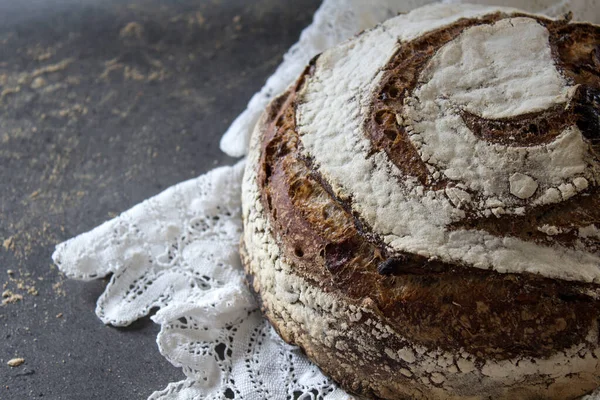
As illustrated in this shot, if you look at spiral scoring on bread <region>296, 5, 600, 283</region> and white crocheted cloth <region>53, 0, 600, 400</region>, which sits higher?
spiral scoring on bread <region>296, 5, 600, 283</region>

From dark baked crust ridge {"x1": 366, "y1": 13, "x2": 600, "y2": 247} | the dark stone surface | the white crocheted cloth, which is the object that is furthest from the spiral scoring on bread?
the dark stone surface

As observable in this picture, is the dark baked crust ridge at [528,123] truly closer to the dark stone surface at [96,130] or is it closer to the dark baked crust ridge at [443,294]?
the dark baked crust ridge at [443,294]

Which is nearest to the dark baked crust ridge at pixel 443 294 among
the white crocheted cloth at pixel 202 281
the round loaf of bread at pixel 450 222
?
the round loaf of bread at pixel 450 222

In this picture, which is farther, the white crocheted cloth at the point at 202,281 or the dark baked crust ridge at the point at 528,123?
the white crocheted cloth at the point at 202,281

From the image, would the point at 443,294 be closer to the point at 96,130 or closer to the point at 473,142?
the point at 473,142

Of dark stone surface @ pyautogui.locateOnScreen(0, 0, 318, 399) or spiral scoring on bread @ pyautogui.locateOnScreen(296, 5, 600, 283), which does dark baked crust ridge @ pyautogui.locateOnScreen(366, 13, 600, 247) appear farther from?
dark stone surface @ pyautogui.locateOnScreen(0, 0, 318, 399)

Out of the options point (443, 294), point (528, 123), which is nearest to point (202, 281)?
point (443, 294)
